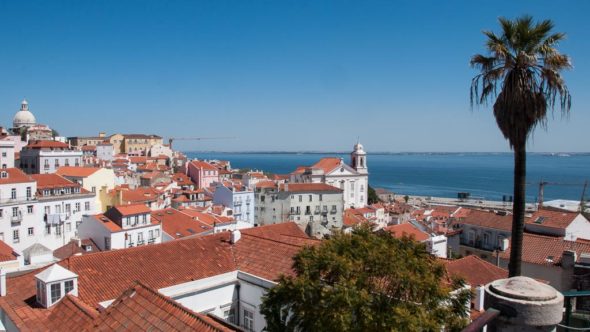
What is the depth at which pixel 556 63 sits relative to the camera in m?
11.2

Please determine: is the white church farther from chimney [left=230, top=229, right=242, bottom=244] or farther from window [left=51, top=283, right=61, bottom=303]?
window [left=51, top=283, right=61, bottom=303]

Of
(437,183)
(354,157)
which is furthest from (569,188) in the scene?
(354,157)

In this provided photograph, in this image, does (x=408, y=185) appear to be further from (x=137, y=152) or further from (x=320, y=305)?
(x=320, y=305)

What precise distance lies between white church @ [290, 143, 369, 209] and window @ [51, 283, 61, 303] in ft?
234

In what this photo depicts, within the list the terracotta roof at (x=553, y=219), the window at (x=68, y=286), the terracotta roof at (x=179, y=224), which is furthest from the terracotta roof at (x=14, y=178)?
the terracotta roof at (x=553, y=219)

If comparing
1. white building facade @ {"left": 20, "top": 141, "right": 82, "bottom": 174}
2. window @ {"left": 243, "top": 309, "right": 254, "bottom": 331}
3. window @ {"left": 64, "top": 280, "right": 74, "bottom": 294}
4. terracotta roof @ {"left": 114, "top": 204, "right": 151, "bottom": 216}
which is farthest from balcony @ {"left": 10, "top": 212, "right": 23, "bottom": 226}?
window @ {"left": 243, "top": 309, "right": 254, "bottom": 331}

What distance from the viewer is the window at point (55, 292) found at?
1230 centimetres

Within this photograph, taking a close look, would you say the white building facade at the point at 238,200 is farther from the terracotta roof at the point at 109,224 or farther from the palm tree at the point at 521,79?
the palm tree at the point at 521,79

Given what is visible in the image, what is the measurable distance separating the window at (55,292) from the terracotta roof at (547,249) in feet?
74.0

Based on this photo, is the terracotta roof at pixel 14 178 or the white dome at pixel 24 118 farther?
the white dome at pixel 24 118

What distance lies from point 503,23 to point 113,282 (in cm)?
1436

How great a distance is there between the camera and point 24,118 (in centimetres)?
9862

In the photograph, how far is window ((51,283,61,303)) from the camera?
12.3 metres

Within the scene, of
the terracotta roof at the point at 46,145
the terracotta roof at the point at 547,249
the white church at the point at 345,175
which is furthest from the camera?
the white church at the point at 345,175
